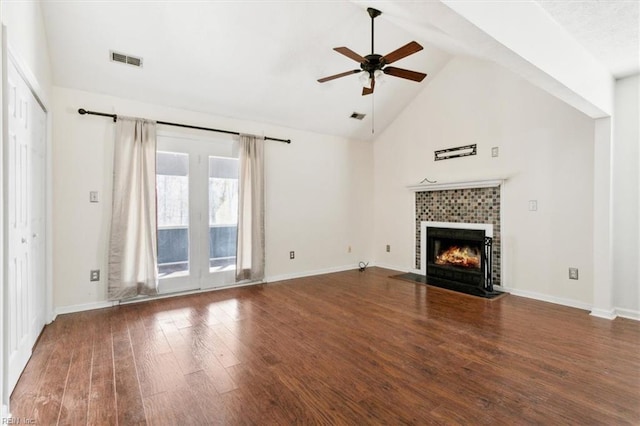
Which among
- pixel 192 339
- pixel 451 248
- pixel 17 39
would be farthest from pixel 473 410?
pixel 17 39

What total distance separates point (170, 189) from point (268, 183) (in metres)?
1.46

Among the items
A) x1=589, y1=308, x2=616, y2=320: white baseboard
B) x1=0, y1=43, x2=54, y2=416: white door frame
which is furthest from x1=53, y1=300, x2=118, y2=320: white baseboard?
x1=589, y1=308, x2=616, y2=320: white baseboard

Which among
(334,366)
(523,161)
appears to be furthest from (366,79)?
(334,366)

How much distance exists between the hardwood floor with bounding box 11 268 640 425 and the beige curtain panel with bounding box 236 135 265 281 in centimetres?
97

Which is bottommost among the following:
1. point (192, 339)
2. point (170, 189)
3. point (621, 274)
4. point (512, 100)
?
point (192, 339)

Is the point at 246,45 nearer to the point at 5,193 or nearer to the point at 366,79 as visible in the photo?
the point at 366,79

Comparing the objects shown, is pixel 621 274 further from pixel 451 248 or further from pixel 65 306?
pixel 65 306

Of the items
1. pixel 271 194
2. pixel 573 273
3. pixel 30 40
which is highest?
pixel 30 40

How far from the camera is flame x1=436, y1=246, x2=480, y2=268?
445 cm

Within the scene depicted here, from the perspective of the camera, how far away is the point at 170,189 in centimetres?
397

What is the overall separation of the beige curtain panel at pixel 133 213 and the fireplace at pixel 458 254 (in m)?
4.19

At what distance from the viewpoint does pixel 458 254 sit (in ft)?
15.4

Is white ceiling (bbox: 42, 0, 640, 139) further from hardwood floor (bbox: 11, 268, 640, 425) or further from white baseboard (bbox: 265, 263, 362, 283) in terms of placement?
hardwood floor (bbox: 11, 268, 640, 425)

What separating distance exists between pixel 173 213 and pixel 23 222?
5.87 feet
